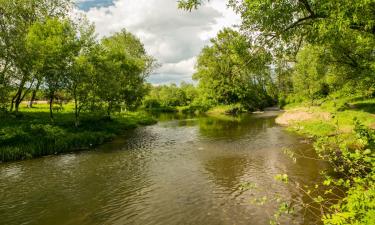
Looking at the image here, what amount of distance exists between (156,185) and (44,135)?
18.8 m

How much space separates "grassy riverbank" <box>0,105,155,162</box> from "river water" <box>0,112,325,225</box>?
204cm

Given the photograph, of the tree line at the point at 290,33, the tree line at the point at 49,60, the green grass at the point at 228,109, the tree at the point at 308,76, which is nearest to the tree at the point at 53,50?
the tree line at the point at 49,60

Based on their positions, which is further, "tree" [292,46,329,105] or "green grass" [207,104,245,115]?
"green grass" [207,104,245,115]

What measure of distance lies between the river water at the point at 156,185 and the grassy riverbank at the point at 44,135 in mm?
2039

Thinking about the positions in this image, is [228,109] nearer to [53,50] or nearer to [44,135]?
[53,50]

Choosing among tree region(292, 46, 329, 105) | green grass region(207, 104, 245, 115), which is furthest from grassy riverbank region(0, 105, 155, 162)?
green grass region(207, 104, 245, 115)

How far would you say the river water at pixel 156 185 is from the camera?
14.5 meters

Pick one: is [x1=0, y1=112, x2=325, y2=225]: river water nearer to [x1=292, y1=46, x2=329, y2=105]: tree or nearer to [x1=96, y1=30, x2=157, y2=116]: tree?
[x1=96, y1=30, x2=157, y2=116]: tree

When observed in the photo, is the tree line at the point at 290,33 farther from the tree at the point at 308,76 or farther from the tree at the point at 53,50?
the tree at the point at 308,76

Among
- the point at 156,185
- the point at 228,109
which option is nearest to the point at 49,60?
the point at 156,185

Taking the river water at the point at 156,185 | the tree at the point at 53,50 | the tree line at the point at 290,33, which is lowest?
the river water at the point at 156,185

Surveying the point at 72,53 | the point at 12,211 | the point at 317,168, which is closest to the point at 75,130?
the point at 72,53

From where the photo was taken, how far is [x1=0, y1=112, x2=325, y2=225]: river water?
14.5 m

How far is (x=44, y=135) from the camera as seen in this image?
31969mm
